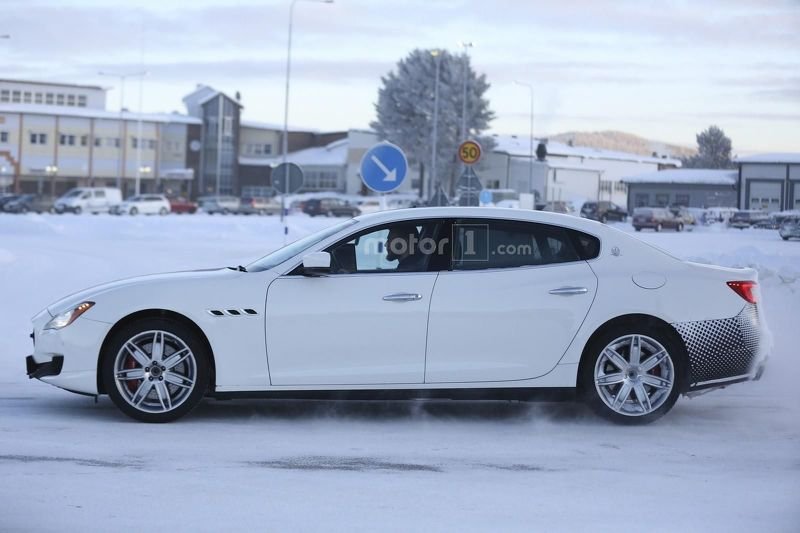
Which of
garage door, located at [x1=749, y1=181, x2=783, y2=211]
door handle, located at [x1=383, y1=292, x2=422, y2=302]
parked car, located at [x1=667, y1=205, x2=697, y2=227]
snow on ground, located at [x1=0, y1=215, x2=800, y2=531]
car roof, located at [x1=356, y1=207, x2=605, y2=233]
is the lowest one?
snow on ground, located at [x1=0, y1=215, x2=800, y2=531]

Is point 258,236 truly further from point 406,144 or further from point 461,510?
point 406,144

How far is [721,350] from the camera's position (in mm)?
8141

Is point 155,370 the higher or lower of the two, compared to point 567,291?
lower

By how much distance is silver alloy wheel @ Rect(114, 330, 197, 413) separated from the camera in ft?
25.7

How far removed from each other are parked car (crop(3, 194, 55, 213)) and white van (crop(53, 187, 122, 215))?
38.6 inches

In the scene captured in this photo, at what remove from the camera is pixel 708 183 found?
19109 mm

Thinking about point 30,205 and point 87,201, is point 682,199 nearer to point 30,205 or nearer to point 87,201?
point 87,201

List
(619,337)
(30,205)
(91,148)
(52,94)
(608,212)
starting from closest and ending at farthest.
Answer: (619,337), (608,212), (30,205), (91,148), (52,94)

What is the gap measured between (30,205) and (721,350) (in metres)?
71.4

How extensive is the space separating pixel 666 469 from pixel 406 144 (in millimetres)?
88429

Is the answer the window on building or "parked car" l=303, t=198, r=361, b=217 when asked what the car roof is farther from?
"parked car" l=303, t=198, r=361, b=217

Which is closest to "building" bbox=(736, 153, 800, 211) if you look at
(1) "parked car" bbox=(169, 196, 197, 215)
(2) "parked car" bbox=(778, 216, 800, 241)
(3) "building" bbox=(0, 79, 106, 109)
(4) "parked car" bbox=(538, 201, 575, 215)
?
(2) "parked car" bbox=(778, 216, 800, 241)

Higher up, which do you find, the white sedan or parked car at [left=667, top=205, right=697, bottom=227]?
parked car at [left=667, top=205, right=697, bottom=227]

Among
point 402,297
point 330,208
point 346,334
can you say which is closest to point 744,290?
point 402,297
